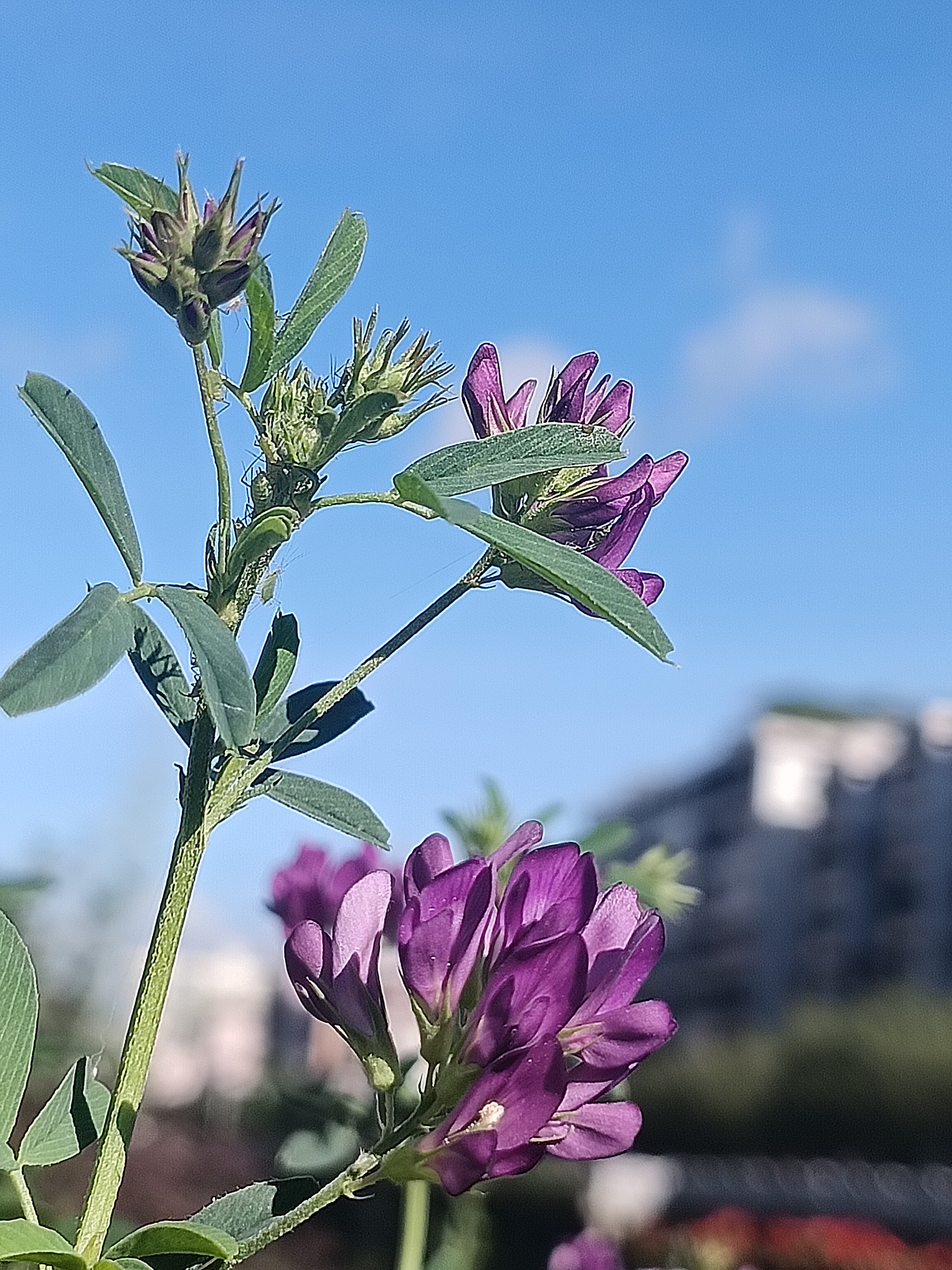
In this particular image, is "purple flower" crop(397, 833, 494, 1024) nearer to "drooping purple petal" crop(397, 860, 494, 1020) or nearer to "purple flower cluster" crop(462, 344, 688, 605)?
"drooping purple petal" crop(397, 860, 494, 1020)

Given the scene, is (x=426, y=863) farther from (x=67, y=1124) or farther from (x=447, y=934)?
(x=67, y=1124)

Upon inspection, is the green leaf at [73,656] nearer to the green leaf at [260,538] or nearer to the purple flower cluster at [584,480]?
the green leaf at [260,538]

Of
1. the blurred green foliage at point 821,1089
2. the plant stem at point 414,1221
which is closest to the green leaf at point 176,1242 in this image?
the plant stem at point 414,1221

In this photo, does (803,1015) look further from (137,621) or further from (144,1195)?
(137,621)

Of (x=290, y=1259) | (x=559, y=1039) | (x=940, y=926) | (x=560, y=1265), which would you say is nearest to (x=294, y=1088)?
(x=560, y=1265)

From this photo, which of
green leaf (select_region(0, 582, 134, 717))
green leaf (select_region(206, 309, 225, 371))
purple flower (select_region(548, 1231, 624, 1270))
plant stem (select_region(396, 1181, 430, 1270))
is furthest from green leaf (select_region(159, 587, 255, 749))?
purple flower (select_region(548, 1231, 624, 1270))

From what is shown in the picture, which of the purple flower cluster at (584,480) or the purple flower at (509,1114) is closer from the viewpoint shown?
the purple flower at (509,1114)

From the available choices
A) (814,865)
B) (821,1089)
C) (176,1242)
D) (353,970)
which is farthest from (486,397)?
(814,865)
